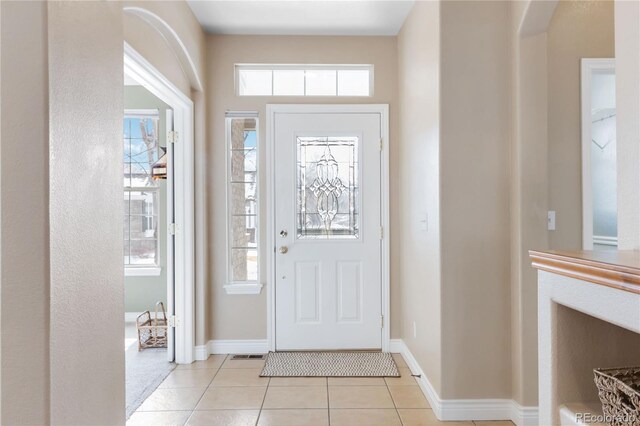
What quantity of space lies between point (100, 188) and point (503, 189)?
2.08 metres

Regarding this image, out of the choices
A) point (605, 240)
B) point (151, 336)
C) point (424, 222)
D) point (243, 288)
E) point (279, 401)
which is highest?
point (424, 222)

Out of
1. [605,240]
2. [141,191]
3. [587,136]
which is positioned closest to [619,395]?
[587,136]

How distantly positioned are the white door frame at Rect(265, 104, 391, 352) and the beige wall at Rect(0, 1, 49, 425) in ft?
7.01

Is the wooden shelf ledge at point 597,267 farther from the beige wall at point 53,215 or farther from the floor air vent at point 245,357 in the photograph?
the floor air vent at point 245,357

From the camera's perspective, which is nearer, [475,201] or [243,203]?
[475,201]

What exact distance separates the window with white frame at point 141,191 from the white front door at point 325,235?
184 centimetres

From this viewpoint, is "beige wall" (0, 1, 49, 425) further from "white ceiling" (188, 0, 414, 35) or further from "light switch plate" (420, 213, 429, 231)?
"light switch plate" (420, 213, 429, 231)

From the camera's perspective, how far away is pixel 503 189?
224 cm

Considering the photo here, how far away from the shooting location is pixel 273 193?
3.30 metres

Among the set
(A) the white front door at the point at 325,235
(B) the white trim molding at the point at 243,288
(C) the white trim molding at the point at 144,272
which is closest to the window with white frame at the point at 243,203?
(B) the white trim molding at the point at 243,288

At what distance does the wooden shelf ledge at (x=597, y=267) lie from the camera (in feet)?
2.49

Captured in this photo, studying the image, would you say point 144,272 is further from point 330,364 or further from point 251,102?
point 330,364

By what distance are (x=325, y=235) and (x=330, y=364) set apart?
3.45ft

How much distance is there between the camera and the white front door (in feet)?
10.8
